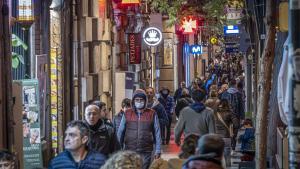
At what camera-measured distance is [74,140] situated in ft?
30.6

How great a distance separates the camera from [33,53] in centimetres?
1830

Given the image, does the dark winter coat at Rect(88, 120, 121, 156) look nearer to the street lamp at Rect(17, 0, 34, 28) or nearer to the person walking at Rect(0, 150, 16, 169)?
the person walking at Rect(0, 150, 16, 169)

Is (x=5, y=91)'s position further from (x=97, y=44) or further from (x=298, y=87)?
(x=97, y=44)

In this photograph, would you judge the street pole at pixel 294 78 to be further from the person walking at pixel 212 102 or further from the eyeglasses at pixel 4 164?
the person walking at pixel 212 102

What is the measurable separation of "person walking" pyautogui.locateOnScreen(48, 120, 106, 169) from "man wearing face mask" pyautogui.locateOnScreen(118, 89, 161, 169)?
5.39m

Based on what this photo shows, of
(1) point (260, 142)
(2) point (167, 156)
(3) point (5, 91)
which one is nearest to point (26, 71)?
(3) point (5, 91)

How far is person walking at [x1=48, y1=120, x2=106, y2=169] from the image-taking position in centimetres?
931

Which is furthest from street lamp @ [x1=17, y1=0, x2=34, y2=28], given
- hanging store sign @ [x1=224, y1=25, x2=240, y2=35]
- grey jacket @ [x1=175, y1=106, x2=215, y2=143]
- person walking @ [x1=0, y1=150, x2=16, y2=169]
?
hanging store sign @ [x1=224, y1=25, x2=240, y2=35]

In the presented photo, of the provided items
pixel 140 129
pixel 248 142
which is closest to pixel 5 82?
pixel 140 129

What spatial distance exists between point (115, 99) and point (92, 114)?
55.2ft

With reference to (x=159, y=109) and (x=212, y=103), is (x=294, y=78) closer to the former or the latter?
(x=212, y=103)

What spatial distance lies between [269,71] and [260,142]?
1.11 metres

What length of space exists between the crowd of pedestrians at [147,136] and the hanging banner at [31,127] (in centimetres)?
123

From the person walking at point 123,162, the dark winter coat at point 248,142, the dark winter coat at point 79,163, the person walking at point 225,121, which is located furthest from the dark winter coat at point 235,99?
the person walking at point 123,162
